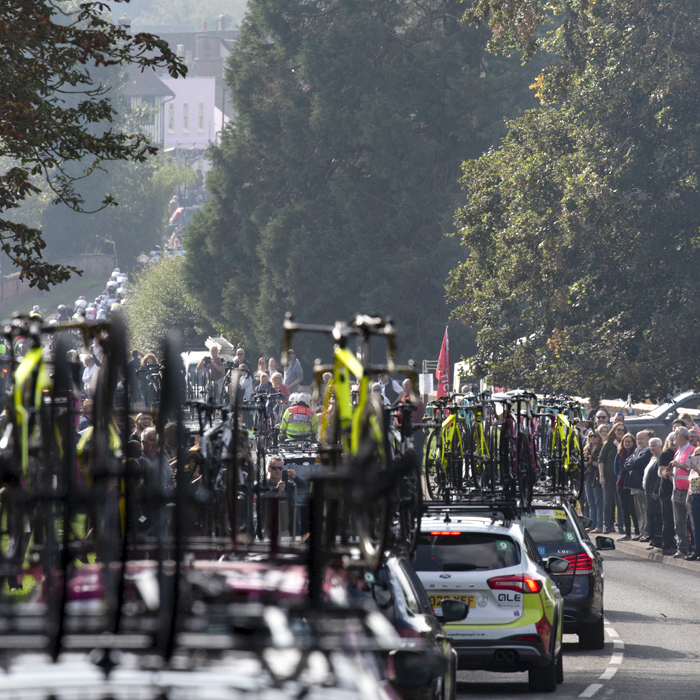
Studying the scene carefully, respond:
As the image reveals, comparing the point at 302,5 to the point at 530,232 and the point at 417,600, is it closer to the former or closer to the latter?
the point at 530,232

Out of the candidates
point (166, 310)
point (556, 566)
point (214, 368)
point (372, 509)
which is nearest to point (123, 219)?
point (166, 310)

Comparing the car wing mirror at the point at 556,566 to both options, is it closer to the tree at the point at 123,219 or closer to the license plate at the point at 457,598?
the license plate at the point at 457,598

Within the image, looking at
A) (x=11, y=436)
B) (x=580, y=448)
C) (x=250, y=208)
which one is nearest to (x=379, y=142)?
(x=250, y=208)

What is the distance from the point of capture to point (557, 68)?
37438mm

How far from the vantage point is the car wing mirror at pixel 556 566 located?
1383 centimetres

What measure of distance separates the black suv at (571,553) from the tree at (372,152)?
126ft

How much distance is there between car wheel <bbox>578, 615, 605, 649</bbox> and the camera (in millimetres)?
16500

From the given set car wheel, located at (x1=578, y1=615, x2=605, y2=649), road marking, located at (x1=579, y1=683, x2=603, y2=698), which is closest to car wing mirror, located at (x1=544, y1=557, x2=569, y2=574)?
road marking, located at (x1=579, y1=683, x2=603, y2=698)

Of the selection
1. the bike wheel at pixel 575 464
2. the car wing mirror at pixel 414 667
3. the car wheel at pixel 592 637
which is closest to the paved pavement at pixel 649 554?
the car wheel at pixel 592 637

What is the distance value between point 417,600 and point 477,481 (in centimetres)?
453

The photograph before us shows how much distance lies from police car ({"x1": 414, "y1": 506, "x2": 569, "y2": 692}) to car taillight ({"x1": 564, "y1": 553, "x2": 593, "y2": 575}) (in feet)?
10.8

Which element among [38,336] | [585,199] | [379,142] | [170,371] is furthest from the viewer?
[379,142]

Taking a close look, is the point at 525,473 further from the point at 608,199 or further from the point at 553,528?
the point at 608,199

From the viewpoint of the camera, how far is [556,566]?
1394 cm
